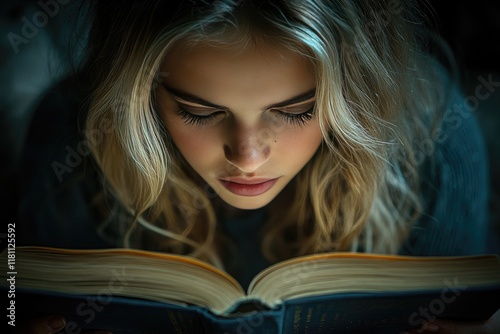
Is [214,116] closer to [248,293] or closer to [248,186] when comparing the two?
[248,186]

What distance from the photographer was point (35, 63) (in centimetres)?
107

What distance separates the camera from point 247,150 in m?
0.85

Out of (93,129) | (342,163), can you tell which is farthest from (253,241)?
(93,129)

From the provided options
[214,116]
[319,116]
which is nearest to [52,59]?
[214,116]

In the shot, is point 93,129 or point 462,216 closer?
point 93,129

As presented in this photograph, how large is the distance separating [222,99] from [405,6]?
338mm

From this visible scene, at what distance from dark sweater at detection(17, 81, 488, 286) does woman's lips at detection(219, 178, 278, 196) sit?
23 cm

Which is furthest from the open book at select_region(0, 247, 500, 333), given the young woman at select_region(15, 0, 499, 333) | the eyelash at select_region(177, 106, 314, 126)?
the eyelash at select_region(177, 106, 314, 126)

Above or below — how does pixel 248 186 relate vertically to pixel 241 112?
below

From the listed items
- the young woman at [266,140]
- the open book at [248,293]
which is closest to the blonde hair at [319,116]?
the young woman at [266,140]

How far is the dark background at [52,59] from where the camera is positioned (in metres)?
1.03

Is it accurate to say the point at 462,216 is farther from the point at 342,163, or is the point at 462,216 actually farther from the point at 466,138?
the point at 342,163

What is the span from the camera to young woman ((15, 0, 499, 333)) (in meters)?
0.79

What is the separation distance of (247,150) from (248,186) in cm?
12
